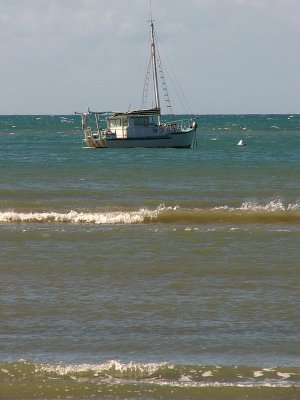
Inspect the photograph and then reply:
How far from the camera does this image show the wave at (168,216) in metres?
25.3

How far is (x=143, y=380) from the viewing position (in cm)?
1048

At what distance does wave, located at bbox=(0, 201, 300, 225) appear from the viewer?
25.3m

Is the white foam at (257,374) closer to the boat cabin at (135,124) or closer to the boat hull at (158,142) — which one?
the boat cabin at (135,124)

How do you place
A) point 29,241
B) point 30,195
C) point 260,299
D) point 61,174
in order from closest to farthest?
point 260,299, point 29,241, point 30,195, point 61,174

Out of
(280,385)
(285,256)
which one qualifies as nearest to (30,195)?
(285,256)

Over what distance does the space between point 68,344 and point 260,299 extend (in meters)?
3.69

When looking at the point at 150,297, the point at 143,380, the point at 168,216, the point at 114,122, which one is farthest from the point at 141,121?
the point at 143,380

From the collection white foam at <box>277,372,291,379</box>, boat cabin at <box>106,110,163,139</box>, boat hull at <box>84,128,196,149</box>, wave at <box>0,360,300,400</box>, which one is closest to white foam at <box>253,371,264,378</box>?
wave at <box>0,360,300,400</box>

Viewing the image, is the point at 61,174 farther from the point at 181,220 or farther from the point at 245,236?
the point at 245,236

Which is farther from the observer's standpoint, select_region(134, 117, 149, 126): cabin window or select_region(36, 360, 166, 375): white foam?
select_region(134, 117, 149, 126): cabin window

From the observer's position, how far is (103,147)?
67.0m

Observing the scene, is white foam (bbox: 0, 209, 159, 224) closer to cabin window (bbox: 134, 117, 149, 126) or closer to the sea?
the sea

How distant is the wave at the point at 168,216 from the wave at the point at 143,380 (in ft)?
46.6

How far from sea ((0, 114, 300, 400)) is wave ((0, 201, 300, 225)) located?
0.05m
